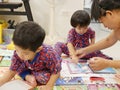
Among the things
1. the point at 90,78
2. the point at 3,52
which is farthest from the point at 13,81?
the point at 3,52

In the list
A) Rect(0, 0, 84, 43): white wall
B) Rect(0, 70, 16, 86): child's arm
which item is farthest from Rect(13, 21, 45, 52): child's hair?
Rect(0, 0, 84, 43): white wall

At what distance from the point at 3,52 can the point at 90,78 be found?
0.70 metres

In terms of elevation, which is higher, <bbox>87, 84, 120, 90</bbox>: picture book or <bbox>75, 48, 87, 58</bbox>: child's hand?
<bbox>75, 48, 87, 58</bbox>: child's hand

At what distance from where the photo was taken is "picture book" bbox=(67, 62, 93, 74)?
1.34 metres

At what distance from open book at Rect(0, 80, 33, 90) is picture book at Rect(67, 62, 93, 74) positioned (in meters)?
0.34

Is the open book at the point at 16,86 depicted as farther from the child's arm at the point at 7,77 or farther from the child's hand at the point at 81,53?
the child's hand at the point at 81,53

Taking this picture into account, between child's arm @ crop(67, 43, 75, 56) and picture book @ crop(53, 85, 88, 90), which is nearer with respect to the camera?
picture book @ crop(53, 85, 88, 90)

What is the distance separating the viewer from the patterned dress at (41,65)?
1048 millimetres

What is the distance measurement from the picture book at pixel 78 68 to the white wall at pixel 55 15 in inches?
35.3

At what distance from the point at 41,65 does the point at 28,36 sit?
24cm

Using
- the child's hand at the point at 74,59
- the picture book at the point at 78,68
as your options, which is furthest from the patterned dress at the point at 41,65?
the child's hand at the point at 74,59

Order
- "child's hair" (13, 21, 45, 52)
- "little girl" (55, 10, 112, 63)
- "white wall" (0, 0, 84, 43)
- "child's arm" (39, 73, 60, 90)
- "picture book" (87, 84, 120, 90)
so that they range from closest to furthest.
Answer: "child's hair" (13, 21, 45, 52)
"child's arm" (39, 73, 60, 90)
"picture book" (87, 84, 120, 90)
"little girl" (55, 10, 112, 63)
"white wall" (0, 0, 84, 43)

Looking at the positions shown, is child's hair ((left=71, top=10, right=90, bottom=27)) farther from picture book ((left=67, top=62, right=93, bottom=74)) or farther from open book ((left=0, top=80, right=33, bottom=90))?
open book ((left=0, top=80, right=33, bottom=90))

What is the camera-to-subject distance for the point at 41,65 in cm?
109
